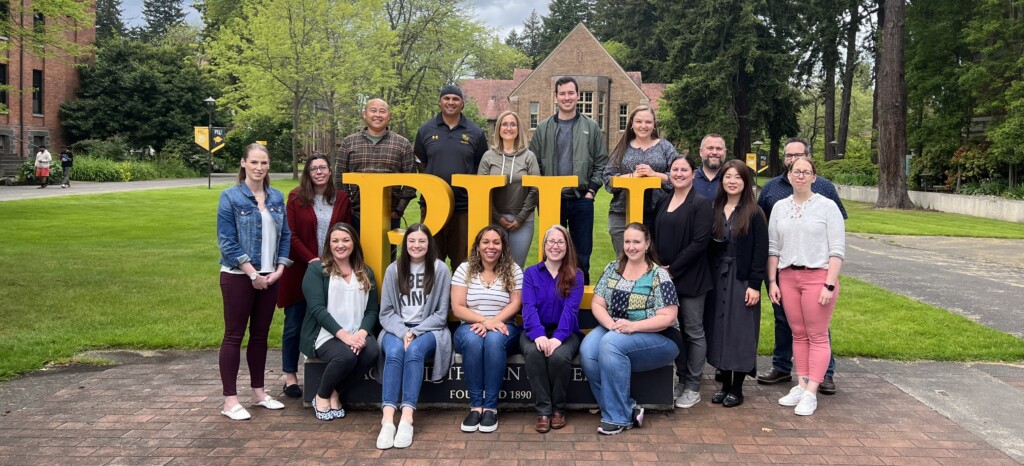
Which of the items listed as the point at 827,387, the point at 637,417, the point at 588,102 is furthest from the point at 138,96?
the point at 827,387

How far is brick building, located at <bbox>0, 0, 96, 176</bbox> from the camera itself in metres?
33.5

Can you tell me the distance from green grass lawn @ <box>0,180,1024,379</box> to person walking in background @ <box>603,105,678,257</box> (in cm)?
238

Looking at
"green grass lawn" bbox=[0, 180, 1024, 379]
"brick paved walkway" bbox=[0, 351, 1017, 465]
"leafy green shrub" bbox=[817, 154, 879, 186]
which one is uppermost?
"leafy green shrub" bbox=[817, 154, 879, 186]

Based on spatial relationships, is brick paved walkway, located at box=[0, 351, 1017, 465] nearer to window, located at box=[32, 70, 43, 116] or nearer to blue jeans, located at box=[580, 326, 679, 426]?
blue jeans, located at box=[580, 326, 679, 426]

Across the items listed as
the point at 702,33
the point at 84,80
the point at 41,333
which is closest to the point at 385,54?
the point at 84,80

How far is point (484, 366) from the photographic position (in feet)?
17.1

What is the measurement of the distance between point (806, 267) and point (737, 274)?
49 centimetres

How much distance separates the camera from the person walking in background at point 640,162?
5971 millimetres

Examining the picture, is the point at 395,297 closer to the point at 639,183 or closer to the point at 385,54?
the point at 639,183

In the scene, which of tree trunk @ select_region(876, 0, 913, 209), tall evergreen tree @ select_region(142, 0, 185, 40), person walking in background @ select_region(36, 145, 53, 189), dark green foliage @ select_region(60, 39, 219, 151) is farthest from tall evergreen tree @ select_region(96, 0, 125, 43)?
tree trunk @ select_region(876, 0, 913, 209)

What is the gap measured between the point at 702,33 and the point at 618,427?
44.6 m

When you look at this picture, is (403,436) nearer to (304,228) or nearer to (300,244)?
(300,244)

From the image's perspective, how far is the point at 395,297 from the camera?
17.8ft

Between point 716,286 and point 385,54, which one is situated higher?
point 385,54
